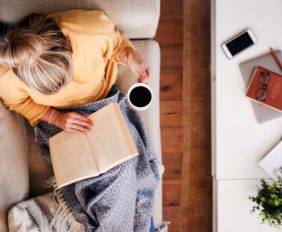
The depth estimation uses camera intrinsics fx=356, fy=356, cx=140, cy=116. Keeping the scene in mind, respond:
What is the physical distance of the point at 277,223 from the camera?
3.85ft

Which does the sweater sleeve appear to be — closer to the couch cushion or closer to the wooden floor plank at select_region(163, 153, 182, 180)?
the couch cushion

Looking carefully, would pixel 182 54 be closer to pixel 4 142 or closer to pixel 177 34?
pixel 177 34

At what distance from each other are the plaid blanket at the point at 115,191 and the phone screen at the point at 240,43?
0.38 metres

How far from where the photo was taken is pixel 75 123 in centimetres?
105

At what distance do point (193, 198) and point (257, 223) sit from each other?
42 centimetres

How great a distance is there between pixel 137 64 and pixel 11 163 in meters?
0.49

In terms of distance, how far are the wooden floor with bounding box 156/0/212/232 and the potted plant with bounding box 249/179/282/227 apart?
17.9 inches

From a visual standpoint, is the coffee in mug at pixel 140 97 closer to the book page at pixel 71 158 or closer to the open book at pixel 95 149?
the open book at pixel 95 149

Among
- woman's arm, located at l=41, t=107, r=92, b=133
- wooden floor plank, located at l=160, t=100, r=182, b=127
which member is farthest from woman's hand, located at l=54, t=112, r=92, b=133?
Result: wooden floor plank, located at l=160, t=100, r=182, b=127

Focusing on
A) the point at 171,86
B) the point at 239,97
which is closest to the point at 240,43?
the point at 239,97

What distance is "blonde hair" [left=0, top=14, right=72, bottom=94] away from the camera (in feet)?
2.70

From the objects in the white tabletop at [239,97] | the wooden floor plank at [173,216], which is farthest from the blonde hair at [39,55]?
the wooden floor plank at [173,216]

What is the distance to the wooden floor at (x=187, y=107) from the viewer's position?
1.57 metres

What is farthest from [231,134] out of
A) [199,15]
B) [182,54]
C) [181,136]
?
[199,15]
